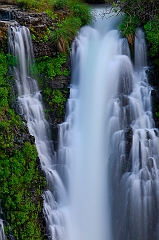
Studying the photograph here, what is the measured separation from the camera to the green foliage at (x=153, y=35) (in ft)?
38.2

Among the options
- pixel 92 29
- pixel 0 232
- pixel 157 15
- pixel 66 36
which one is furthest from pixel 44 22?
pixel 0 232

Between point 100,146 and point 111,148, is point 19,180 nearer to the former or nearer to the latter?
→ point 100,146

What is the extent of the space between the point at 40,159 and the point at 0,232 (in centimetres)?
260

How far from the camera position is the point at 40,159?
9.90 metres

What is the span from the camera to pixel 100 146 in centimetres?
1042

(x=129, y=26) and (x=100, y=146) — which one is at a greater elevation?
(x=129, y=26)

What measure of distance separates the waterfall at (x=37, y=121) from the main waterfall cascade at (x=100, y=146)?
3 centimetres

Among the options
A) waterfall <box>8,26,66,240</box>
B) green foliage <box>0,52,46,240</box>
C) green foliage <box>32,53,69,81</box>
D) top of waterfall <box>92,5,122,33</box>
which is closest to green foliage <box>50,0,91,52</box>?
top of waterfall <box>92,5,122,33</box>

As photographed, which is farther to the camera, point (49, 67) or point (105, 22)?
point (105, 22)

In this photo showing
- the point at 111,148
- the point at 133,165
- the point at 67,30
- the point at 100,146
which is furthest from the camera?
the point at 67,30

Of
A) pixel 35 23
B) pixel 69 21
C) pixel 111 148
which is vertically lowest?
pixel 111 148

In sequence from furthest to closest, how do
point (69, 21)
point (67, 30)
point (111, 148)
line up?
point (69, 21) < point (67, 30) < point (111, 148)

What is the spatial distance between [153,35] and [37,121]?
5360mm

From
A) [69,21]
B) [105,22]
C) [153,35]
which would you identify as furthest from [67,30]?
[153,35]
